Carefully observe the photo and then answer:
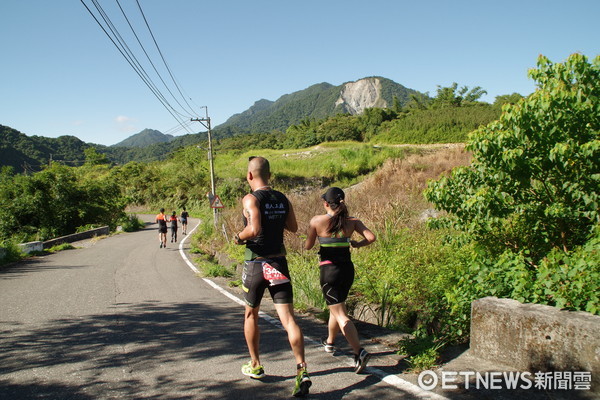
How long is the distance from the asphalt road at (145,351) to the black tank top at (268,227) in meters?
1.21

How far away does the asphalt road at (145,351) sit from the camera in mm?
3574

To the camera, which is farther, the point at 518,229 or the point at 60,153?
the point at 60,153

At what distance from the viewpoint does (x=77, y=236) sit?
21.9 metres

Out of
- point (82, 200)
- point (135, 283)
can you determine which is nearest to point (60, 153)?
point (82, 200)

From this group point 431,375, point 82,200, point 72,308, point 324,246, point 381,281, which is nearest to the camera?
point 431,375

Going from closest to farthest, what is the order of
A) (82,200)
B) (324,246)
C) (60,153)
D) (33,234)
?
(324,246) → (33,234) → (82,200) → (60,153)

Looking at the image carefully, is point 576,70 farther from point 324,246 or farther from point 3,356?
point 3,356

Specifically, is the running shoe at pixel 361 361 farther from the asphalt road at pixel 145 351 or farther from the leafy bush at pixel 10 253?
the leafy bush at pixel 10 253

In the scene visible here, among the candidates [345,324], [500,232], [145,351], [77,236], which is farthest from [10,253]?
[500,232]

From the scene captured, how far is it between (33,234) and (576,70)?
1009 inches

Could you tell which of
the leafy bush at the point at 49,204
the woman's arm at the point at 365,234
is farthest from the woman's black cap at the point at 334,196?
the leafy bush at the point at 49,204

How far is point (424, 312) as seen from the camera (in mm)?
5332

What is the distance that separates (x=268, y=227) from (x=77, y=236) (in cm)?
2173

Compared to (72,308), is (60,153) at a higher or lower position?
higher
